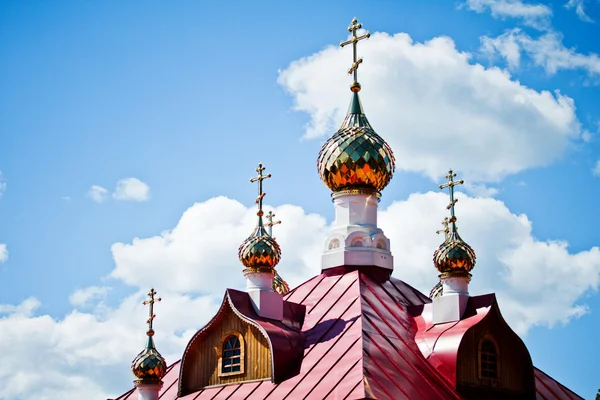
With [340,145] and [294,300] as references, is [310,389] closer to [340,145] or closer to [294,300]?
[294,300]

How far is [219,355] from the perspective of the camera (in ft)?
89.1

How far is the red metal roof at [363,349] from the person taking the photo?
24.5m

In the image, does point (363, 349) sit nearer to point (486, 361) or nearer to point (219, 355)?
point (486, 361)

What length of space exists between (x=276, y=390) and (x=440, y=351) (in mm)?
3783

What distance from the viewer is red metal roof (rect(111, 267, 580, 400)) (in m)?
24.5

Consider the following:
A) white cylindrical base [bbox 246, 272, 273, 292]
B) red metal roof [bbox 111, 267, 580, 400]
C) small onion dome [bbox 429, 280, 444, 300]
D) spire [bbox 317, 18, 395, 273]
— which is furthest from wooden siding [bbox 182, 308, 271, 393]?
small onion dome [bbox 429, 280, 444, 300]

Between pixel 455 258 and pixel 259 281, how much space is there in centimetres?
452

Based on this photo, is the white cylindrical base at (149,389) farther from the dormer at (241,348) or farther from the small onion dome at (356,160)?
the small onion dome at (356,160)

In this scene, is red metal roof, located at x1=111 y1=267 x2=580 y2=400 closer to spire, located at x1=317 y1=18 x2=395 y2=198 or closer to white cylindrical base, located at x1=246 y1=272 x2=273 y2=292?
white cylindrical base, located at x1=246 y1=272 x2=273 y2=292

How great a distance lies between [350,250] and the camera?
97.1 ft

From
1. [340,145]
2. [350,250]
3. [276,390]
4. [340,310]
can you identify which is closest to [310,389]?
[276,390]

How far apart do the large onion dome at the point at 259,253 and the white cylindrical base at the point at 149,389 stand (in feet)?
10.9

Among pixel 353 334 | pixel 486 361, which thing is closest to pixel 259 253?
pixel 353 334

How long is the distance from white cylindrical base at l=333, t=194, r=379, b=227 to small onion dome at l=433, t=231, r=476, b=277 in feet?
8.85
